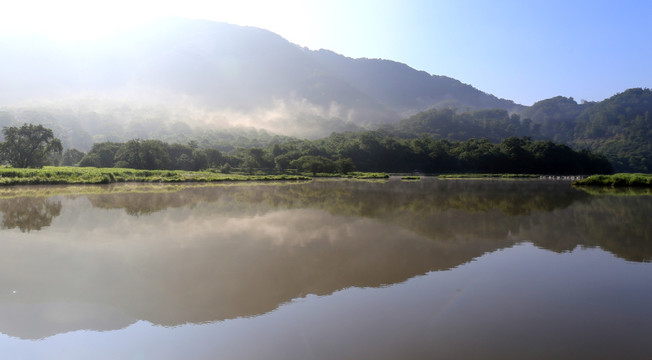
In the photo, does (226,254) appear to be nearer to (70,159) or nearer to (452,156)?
(452,156)

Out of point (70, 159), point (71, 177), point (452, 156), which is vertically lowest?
point (71, 177)

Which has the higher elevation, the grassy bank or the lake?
the grassy bank

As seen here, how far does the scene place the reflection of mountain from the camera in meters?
4.39

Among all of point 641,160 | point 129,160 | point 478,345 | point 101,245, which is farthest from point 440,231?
point 641,160

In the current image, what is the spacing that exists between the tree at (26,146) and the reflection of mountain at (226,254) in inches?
1357

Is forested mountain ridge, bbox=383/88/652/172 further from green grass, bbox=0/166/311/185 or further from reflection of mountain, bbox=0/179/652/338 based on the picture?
reflection of mountain, bbox=0/179/652/338

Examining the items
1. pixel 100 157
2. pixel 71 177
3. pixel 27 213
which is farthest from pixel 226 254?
pixel 100 157

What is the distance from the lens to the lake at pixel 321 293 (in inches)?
138

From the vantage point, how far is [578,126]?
176 m

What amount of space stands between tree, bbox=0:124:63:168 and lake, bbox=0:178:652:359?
36.9 metres

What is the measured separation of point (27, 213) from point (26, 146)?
34.0 m

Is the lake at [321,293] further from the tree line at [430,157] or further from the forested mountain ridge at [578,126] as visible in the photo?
the forested mountain ridge at [578,126]

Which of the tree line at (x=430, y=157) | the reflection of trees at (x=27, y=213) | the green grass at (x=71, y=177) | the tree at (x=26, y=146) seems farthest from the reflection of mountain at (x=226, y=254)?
the tree line at (x=430, y=157)

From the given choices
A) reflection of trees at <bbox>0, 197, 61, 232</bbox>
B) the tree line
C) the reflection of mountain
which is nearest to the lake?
the reflection of mountain
